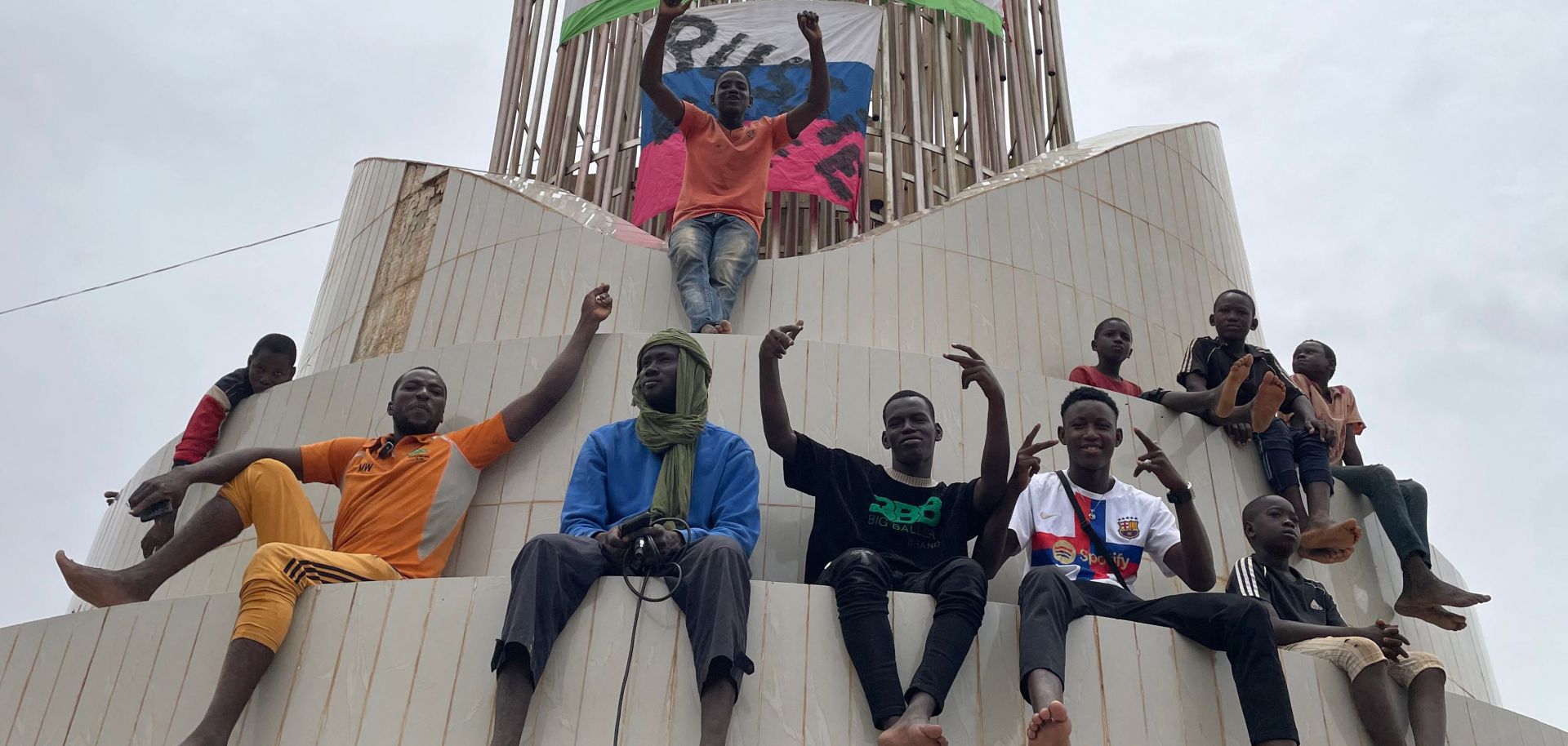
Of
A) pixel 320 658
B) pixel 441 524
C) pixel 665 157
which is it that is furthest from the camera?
pixel 665 157

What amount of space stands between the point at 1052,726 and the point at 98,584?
3.41 m

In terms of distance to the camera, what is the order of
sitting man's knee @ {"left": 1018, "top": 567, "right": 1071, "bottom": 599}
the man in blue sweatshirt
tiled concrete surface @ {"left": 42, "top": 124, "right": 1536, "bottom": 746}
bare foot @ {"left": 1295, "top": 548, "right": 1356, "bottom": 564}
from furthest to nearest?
bare foot @ {"left": 1295, "top": 548, "right": 1356, "bottom": 564} → sitting man's knee @ {"left": 1018, "top": 567, "right": 1071, "bottom": 599} → tiled concrete surface @ {"left": 42, "top": 124, "right": 1536, "bottom": 746} → the man in blue sweatshirt

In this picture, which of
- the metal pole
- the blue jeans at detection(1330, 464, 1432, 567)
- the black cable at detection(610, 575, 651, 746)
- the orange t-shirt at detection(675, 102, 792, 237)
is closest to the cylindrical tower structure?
the metal pole

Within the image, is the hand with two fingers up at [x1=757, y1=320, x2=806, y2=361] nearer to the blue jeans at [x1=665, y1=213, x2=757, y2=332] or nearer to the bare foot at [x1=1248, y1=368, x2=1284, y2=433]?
the blue jeans at [x1=665, y1=213, x2=757, y2=332]

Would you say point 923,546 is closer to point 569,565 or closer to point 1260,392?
point 569,565

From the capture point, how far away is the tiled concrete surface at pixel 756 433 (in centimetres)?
441

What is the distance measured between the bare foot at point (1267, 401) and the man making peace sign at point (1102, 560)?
101 cm

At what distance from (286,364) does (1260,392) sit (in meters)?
4.56

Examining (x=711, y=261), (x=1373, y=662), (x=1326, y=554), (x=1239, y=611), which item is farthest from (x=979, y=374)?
(x=711, y=261)

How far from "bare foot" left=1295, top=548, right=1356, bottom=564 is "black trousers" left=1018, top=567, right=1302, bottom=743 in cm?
137

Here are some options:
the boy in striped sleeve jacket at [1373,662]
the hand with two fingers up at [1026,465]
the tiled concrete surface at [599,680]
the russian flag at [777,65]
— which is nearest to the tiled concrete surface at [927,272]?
the russian flag at [777,65]

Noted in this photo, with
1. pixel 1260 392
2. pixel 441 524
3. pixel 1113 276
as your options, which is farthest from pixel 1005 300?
pixel 441 524

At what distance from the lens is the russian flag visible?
328 inches

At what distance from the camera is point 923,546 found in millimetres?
5020
